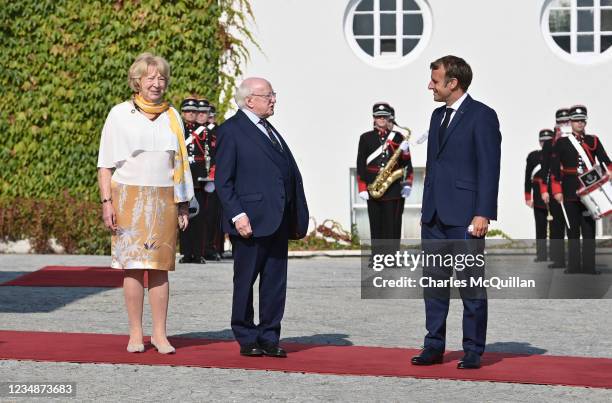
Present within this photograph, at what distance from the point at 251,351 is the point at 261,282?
46 centimetres

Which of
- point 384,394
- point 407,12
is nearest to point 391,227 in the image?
point 407,12

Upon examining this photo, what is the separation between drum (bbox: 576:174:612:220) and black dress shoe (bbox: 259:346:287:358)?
7221 mm

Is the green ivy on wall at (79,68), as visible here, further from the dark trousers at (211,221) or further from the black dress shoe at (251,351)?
the black dress shoe at (251,351)

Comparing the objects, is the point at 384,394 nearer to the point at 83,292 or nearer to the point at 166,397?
the point at 166,397

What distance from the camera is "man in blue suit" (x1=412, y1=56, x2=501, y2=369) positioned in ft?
27.0

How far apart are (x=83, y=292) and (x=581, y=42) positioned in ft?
31.1

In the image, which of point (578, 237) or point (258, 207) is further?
point (578, 237)

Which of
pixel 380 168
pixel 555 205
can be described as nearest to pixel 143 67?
pixel 380 168

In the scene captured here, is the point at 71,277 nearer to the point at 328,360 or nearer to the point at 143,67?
the point at 143,67

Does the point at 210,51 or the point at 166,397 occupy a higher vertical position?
the point at 210,51

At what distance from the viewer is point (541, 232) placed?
719 inches

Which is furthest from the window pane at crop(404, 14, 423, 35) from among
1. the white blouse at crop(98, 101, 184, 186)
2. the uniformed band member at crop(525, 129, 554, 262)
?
the white blouse at crop(98, 101, 184, 186)

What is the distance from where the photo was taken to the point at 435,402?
7.22 metres

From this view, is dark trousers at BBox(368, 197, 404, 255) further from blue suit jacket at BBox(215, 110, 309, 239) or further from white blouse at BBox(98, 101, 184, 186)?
white blouse at BBox(98, 101, 184, 186)
